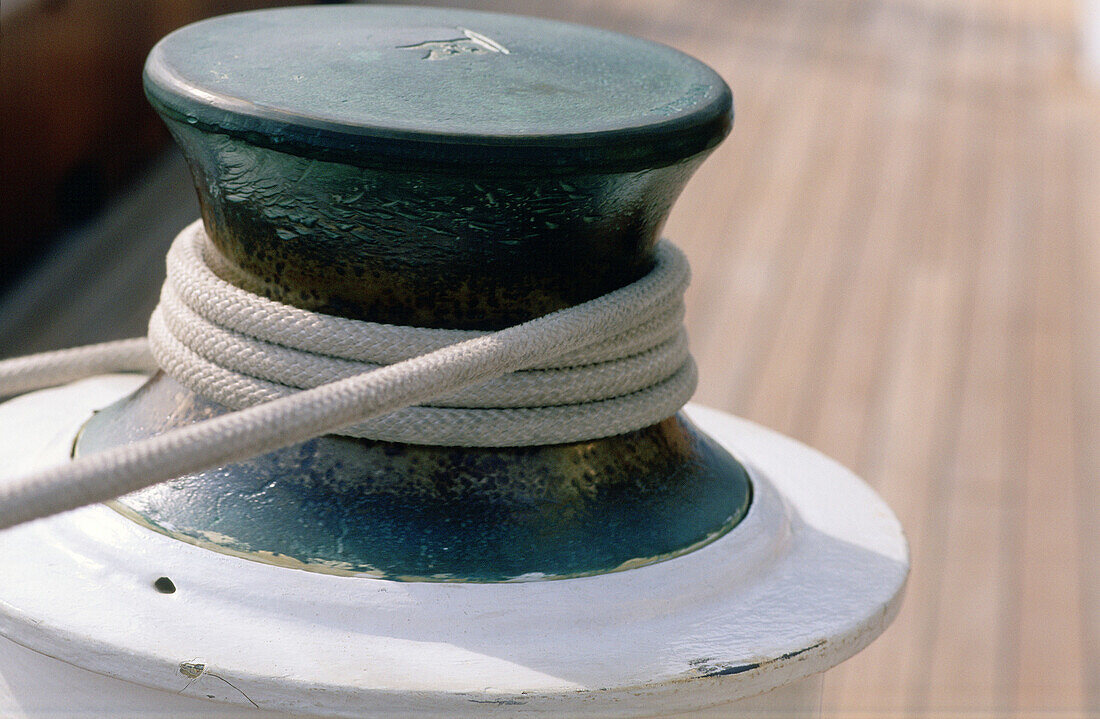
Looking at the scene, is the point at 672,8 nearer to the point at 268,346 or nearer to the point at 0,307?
the point at 0,307

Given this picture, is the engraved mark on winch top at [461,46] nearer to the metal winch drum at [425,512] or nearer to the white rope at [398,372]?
the metal winch drum at [425,512]

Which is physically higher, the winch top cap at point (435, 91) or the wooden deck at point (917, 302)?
the winch top cap at point (435, 91)

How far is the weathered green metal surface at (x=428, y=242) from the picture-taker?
67 cm

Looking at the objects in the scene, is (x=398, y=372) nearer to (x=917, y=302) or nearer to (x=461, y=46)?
(x=461, y=46)

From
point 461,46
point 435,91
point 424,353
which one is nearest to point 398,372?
point 424,353

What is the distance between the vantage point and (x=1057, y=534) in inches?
92.0

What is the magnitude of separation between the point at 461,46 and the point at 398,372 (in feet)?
0.99

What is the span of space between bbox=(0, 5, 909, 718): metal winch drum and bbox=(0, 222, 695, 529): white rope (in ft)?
0.06

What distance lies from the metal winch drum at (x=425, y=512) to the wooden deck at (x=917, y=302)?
1431 millimetres

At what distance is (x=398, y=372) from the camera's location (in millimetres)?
640

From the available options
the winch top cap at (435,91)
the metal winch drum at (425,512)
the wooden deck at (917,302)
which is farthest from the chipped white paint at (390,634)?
the wooden deck at (917,302)

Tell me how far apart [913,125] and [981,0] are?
1.53 metres

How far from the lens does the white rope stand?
603 mm

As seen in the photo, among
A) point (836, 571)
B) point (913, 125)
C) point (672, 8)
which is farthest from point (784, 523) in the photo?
point (672, 8)
